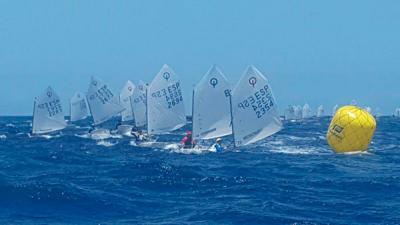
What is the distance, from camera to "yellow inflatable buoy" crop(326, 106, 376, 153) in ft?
125

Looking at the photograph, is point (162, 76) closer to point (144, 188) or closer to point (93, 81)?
point (93, 81)

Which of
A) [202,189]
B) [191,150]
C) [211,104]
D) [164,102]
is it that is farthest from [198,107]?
[202,189]

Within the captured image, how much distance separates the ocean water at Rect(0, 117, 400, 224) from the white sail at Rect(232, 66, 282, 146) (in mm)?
2769

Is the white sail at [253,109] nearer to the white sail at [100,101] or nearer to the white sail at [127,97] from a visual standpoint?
the white sail at [100,101]

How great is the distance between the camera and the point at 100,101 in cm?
6981

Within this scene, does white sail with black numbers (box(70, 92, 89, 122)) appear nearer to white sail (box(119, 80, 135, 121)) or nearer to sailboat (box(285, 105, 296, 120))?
white sail (box(119, 80, 135, 121))

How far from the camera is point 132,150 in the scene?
1779 inches

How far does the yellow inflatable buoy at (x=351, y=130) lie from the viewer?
37969mm

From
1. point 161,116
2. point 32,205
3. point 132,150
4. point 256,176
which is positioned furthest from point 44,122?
point 32,205

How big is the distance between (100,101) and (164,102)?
758 inches

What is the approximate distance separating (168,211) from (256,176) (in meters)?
9.69

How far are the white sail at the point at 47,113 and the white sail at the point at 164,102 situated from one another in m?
19.7

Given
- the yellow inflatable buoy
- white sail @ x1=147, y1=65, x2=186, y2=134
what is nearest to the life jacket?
white sail @ x1=147, y1=65, x2=186, y2=134

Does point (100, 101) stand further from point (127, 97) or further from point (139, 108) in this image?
point (127, 97)
